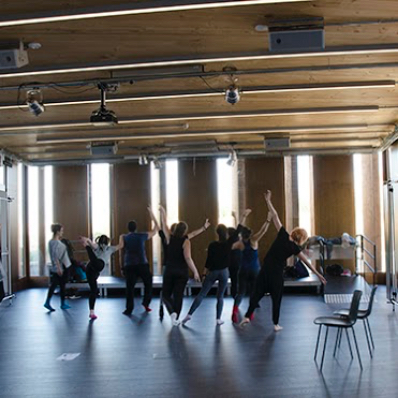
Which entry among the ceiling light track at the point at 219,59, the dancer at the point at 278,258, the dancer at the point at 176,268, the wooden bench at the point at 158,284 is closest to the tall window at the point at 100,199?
the wooden bench at the point at 158,284

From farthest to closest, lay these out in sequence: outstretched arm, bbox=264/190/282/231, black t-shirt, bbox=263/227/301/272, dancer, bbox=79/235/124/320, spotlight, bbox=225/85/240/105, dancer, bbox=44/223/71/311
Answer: dancer, bbox=44/223/71/311, dancer, bbox=79/235/124/320, outstretched arm, bbox=264/190/282/231, black t-shirt, bbox=263/227/301/272, spotlight, bbox=225/85/240/105

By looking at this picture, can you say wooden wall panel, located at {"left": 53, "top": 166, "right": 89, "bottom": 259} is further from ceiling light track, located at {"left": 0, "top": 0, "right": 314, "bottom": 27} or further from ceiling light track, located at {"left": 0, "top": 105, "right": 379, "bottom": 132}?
ceiling light track, located at {"left": 0, "top": 0, "right": 314, "bottom": 27}

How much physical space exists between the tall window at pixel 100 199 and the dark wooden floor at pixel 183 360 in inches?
184

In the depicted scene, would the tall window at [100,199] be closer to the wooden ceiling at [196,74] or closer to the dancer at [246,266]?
the wooden ceiling at [196,74]

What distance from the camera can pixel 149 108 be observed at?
7.98 metres

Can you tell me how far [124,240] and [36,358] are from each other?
2836mm

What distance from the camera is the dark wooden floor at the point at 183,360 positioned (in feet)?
15.6

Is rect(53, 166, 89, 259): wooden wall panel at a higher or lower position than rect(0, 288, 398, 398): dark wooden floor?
higher

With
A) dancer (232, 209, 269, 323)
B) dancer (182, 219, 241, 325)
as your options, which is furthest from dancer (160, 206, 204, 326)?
dancer (232, 209, 269, 323)

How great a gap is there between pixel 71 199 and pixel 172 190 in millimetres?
2528

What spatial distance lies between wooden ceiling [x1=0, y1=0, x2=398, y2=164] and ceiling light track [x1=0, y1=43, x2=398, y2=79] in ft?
0.04

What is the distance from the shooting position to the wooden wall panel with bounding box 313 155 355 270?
12430 millimetres

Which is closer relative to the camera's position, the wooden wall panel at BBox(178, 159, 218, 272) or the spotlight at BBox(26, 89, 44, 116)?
the spotlight at BBox(26, 89, 44, 116)

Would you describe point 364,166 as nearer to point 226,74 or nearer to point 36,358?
point 226,74
